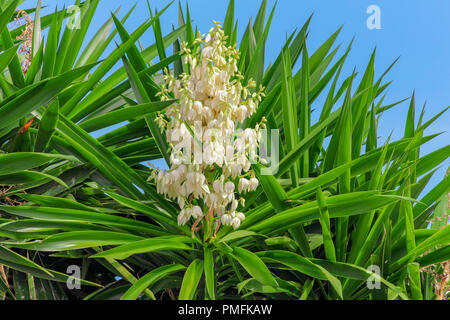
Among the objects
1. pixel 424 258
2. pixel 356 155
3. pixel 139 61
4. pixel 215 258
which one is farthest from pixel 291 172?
pixel 139 61

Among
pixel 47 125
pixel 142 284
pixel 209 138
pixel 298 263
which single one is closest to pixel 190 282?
pixel 142 284

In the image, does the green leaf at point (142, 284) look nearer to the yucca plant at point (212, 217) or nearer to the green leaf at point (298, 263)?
the yucca plant at point (212, 217)

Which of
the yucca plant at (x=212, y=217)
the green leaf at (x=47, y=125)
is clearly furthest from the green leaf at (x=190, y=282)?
the green leaf at (x=47, y=125)

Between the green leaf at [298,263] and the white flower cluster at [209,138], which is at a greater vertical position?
the white flower cluster at [209,138]

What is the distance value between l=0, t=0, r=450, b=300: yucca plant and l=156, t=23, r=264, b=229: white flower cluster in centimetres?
7

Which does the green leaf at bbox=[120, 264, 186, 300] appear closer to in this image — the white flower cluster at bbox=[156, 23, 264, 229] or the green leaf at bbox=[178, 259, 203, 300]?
the green leaf at bbox=[178, 259, 203, 300]

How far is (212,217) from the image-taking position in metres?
1.89

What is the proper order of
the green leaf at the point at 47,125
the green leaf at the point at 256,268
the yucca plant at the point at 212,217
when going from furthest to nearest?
the green leaf at the point at 47,125, the yucca plant at the point at 212,217, the green leaf at the point at 256,268

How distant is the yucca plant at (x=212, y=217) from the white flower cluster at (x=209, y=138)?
0.22 feet

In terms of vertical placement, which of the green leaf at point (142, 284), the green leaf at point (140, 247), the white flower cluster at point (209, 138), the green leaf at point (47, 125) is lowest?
the green leaf at point (142, 284)

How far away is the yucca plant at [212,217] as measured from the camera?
6.08 feet

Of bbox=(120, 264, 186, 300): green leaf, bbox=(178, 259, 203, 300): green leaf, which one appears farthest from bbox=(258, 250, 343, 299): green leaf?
bbox=(120, 264, 186, 300): green leaf

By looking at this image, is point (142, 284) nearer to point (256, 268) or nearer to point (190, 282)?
point (190, 282)

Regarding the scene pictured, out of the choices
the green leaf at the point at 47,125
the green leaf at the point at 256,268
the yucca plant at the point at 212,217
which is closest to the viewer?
the green leaf at the point at 256,268
